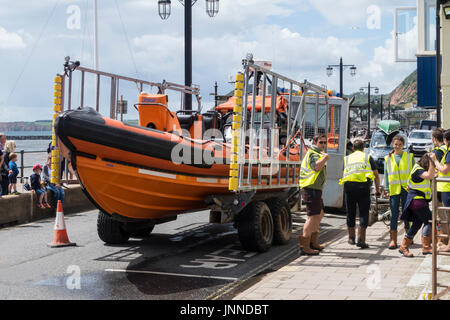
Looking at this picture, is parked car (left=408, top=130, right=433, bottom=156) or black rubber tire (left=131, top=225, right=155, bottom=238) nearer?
black rubber tire (left=131, top=225, right=155, bottom=238)

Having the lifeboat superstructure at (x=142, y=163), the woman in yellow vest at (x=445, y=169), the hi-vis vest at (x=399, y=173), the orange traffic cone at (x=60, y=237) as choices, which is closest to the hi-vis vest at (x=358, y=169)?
the hi-vis vest at (x=399, y=173)

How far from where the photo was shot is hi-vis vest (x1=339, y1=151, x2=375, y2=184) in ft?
31.3

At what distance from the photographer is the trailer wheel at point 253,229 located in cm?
930

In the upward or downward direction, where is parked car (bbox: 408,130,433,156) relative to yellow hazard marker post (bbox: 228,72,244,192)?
upward

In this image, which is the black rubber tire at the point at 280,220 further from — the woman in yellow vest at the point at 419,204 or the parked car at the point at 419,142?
the parked car at the point at 419,142

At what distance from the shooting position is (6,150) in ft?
47.3

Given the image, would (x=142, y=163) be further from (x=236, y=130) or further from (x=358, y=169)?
(x=358, y=169)

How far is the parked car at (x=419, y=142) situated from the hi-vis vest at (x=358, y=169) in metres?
26.9

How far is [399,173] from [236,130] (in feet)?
8.68

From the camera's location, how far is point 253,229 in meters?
9.29

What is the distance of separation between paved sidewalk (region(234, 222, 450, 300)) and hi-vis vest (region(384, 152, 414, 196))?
91cm

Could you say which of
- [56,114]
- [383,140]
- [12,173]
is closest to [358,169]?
[56,114]

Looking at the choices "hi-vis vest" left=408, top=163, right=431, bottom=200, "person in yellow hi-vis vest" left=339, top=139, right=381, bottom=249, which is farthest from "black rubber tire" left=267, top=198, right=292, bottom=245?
"hi-vis vest" left=408, top=163, right=431, bottom=200

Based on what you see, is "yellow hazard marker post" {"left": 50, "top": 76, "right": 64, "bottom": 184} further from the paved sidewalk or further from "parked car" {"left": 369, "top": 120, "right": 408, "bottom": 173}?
"parked car" {"left": 369, "top": 120, "right": 408, "bottom": 173}
